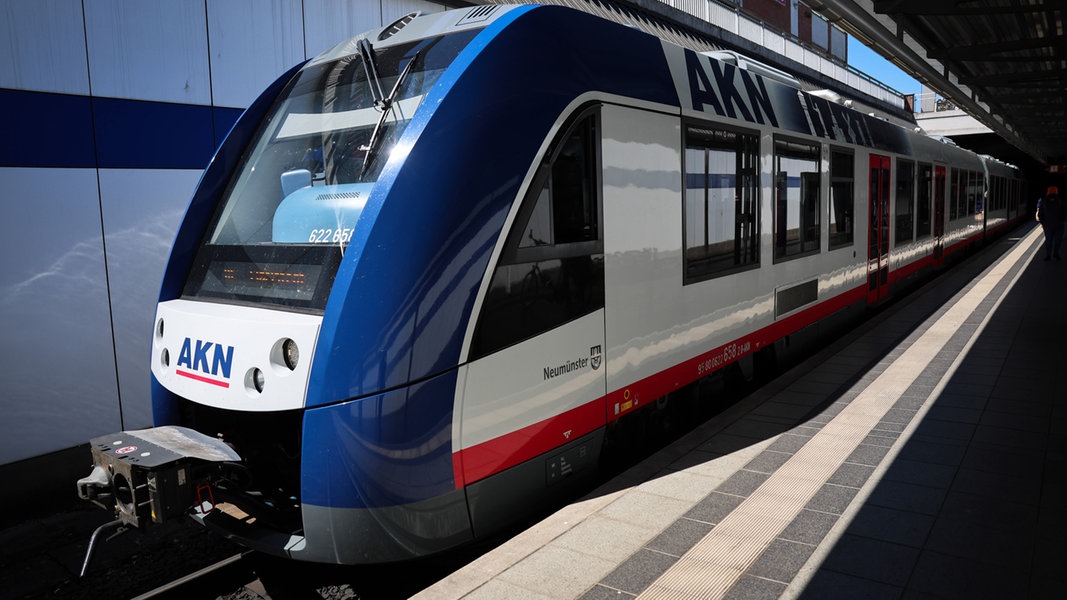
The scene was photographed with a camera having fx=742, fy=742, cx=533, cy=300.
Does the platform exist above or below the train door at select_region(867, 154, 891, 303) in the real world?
below

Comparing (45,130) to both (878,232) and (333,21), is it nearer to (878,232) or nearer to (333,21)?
(333,21)

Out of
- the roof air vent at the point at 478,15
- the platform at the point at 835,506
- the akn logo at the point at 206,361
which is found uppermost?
the roof air vent at the point at 478,15

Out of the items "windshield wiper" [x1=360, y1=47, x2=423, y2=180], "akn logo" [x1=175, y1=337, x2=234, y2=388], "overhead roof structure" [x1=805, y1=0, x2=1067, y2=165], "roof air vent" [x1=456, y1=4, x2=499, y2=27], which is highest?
"overhead roof structure" [x1=805, y1=0, x2=1067, y2=165]

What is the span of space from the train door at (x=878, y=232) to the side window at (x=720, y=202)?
4.12 metres

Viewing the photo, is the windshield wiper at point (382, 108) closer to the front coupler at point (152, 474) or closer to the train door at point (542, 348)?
the train door at point (542, 348)

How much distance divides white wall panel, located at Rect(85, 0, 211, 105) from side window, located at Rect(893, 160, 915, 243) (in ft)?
29.6

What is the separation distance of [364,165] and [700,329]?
2.73 metres

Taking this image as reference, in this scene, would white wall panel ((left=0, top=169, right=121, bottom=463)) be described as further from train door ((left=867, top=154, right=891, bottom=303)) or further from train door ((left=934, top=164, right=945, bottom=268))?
train door ((left=934, top=164, right=945, bottom=268))

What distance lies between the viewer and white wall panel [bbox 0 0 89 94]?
5359mm

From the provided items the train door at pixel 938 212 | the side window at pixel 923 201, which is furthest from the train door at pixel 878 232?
the train door at pixel 938 212

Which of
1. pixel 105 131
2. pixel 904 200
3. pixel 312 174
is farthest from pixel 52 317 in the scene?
pixel 904 200

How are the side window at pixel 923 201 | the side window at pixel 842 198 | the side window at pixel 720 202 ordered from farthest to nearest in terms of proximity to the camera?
the side window at pixel 923 201 → the side window at pixel 842 198 → the side window at pixel 720 202

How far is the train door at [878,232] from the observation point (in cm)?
935

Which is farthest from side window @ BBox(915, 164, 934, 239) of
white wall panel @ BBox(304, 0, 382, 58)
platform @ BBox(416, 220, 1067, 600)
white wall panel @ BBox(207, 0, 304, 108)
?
white wall panel @ BBox(207, 0, 304, 108)
